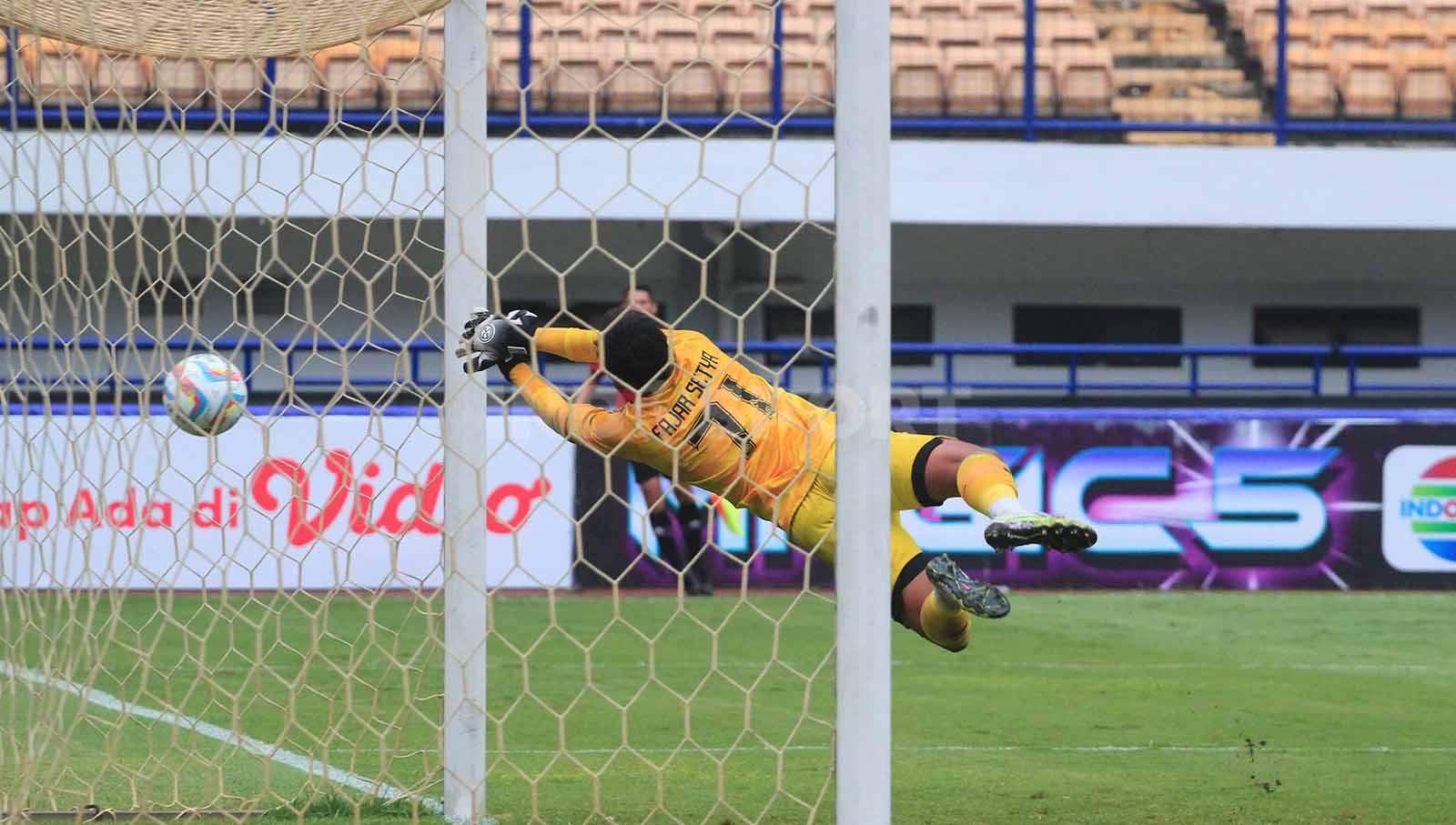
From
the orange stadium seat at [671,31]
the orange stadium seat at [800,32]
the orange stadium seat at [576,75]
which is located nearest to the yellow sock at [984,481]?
the orange stadium seat at [576,75]

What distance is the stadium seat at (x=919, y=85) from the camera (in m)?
16.7

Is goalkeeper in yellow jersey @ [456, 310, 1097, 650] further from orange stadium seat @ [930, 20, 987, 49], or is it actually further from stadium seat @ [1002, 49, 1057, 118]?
orange stadium seat @ [930, 20, 987, 49]

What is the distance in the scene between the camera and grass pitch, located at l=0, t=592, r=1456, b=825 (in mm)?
5273

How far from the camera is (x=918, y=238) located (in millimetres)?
17547

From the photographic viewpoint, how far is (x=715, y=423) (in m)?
5.22

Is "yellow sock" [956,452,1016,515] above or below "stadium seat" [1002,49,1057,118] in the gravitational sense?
below

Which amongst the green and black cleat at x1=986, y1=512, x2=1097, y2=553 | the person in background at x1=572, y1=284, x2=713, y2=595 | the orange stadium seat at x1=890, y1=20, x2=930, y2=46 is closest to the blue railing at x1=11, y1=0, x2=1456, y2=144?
the orange stadium seat at x1=890, y1=20, x2=930, y2=46

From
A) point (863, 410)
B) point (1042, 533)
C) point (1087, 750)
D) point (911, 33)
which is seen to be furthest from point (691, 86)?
point (863, 410)

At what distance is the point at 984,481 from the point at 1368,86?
44.7 feet

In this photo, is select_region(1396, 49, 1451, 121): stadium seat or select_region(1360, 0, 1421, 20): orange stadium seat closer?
select_region(1396, 49, 1451, 121): stadium seat

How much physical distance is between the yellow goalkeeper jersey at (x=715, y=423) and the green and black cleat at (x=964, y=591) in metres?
0.47

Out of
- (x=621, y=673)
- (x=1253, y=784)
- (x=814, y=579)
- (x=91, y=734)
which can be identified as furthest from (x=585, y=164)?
(x=1253, y=784)

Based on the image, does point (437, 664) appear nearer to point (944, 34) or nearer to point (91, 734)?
point (91, 734)

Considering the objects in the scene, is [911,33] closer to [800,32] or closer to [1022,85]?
[800,32]
